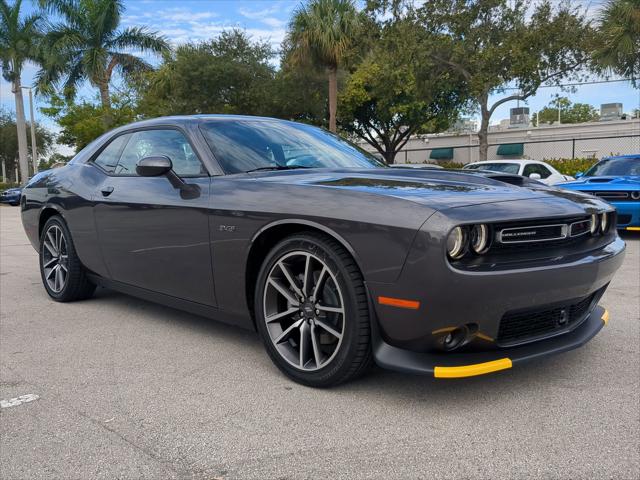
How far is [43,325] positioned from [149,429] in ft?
7.09

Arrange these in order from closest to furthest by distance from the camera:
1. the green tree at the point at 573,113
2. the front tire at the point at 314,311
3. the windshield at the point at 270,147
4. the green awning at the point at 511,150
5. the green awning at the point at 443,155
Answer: the front tire at the point at 314,311, the windshield at the point at 270,147, the green awning at the point at 511,150, the green awning at the point at 443,155, the green tree at the point at 573,113

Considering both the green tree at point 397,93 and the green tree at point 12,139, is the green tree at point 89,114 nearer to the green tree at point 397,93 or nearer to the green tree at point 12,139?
the green tree at point 397,93

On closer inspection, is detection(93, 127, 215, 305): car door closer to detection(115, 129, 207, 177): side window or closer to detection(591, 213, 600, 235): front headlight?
detection(115, 129, 207, 177): side window

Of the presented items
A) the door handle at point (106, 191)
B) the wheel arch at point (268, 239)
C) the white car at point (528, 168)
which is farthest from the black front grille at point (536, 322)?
the white car at point (528, 168)

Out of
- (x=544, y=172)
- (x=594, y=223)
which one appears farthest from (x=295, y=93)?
(x=594, y=223)

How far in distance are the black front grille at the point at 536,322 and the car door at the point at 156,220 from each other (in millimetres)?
1637

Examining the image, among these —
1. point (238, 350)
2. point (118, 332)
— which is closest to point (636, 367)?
point (238, 350)

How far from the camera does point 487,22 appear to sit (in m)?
19.4

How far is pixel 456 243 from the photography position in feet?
8.05

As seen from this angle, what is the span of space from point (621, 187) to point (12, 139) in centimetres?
5901

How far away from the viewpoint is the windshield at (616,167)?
9.43 m

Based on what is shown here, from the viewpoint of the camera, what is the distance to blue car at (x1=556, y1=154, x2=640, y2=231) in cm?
847

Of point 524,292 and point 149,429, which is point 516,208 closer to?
point 524,292

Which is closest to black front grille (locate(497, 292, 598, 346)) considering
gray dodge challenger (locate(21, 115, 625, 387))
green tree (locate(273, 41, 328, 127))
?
gray dodge challenger (locate(21, 115, 625, 387))
